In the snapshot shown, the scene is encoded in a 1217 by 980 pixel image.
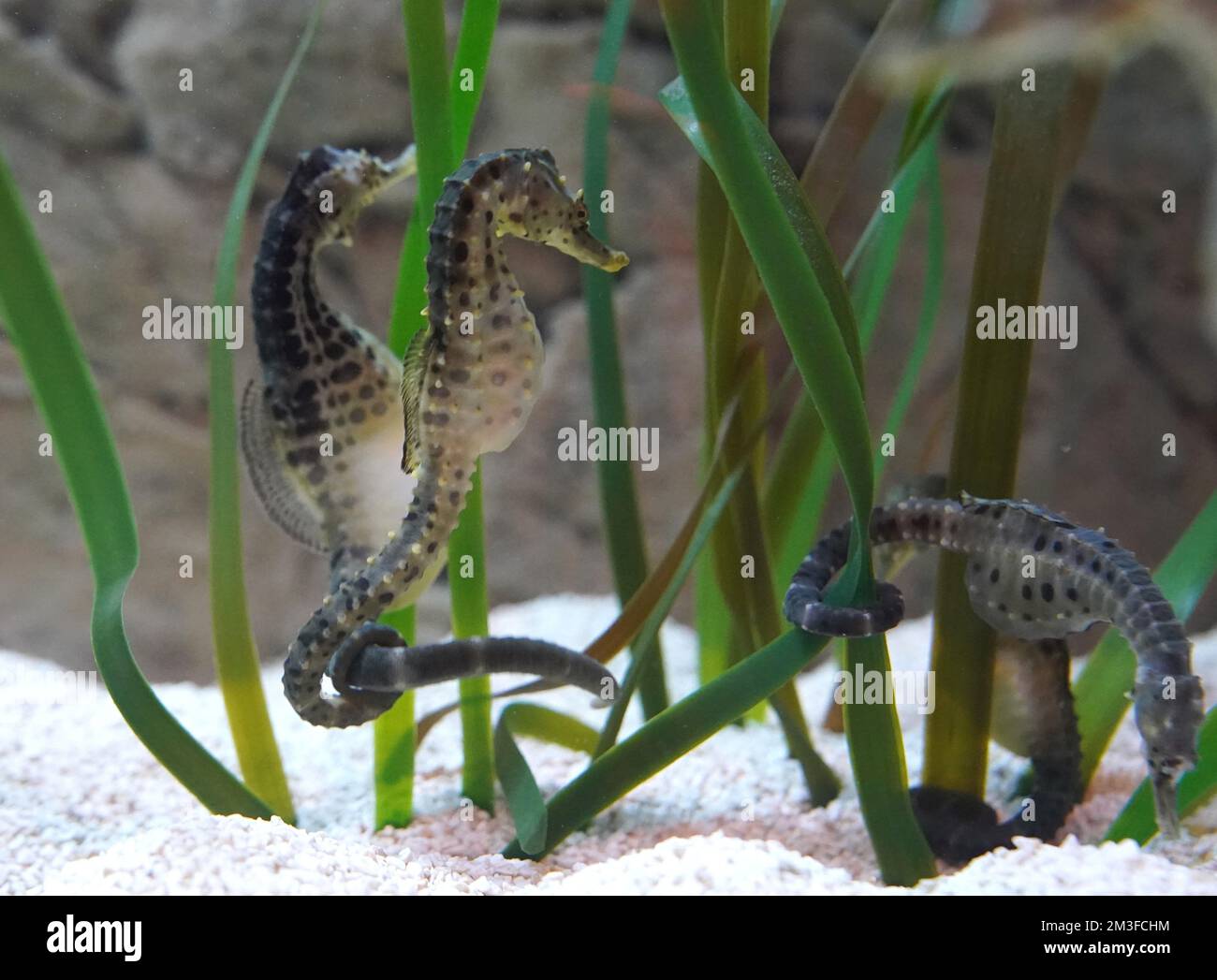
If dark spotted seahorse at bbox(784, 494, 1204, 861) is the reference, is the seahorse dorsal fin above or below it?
above

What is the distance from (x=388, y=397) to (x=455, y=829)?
914 millimetres

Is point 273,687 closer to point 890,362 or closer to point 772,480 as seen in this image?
point 772,480

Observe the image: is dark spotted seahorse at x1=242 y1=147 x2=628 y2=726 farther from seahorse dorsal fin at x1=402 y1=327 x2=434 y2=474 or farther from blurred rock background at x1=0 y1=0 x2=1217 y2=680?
blurred rock background at x1=0 y1=0 x2=1217 y2=680

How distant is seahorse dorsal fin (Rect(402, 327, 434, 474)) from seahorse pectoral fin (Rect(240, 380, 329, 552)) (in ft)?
1.60

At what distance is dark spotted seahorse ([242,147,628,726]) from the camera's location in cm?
163

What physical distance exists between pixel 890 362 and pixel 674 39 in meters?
3.06

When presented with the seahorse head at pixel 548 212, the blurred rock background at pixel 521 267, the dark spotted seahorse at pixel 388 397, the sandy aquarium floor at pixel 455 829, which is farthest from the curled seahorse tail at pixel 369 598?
the blurred rock background at pixel 521 267

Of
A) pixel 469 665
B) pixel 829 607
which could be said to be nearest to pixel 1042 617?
pixel 829 607

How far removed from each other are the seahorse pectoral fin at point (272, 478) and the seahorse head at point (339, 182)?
38 centimetres

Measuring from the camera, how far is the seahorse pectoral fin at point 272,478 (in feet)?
6.97

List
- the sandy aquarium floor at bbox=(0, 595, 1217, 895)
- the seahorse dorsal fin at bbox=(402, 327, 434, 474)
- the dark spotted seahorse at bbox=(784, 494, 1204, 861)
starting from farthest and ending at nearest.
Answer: the seahorse dorsal fin at bbox=(402, 327, 434, 474) < the dark spotted seahorse at bbox=(784, 494, 1204, 861) < the sandy aquarium floor at bbox=(0, 595, 1217, 895)

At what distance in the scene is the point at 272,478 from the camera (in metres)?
2.15

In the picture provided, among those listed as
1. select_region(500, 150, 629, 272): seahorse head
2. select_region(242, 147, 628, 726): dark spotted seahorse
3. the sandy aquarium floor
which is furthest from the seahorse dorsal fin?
the sandy aquarium floor

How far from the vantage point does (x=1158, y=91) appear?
3.94 m
